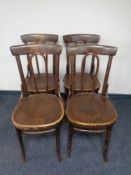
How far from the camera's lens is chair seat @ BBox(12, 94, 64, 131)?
1.41 metres

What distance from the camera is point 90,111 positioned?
1532 mm

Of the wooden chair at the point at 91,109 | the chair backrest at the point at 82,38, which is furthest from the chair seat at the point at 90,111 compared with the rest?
the chair backrest at the point at 82,38

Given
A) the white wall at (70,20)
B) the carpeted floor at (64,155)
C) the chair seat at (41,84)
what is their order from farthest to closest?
1. the white wall at (70,20)
2. the chair seat at (41,84)
3. the carpeted floor at (64,155)

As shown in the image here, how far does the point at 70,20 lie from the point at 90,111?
1067 millimetres

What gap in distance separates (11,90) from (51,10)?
1174 mm

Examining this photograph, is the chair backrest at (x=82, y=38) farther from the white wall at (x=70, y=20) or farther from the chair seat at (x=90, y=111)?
the chair seat at (x=90, y=111)

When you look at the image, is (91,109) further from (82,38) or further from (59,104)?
(82,38)

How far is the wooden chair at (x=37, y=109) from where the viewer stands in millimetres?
1421

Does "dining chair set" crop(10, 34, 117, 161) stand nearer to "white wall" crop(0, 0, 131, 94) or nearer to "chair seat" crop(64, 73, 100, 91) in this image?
"chair seat" crop(64, 73, 100, 91)

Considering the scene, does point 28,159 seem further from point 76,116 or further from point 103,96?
point 103,96

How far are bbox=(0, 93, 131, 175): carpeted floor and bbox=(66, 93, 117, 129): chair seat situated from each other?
1.33 feet

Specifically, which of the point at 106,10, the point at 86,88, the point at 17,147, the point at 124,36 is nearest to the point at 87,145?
the point at 86,88

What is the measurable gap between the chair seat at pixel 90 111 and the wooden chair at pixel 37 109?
0.10 m

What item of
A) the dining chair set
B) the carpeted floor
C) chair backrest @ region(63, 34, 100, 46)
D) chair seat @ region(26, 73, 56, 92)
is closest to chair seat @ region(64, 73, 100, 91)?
the dining chair set
